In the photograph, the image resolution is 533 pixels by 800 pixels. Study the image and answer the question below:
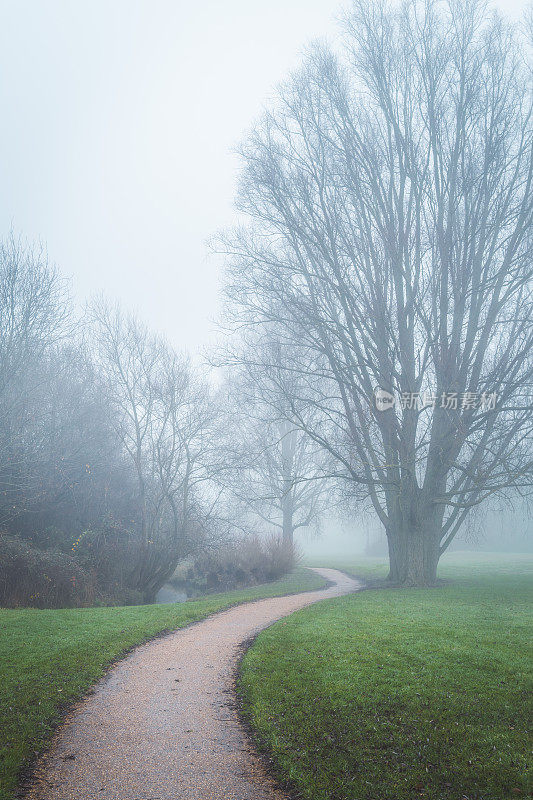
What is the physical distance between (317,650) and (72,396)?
56.4 feet

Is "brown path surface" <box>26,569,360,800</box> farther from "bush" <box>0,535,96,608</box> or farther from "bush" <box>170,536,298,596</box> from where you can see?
"bush" <box>170,536,298,596</box>

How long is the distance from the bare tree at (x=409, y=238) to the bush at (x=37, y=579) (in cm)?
927

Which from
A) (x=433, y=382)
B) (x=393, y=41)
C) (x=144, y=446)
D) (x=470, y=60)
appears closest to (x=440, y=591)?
(x=433, y=382)

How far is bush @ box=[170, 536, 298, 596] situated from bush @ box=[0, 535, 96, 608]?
7.48 metres

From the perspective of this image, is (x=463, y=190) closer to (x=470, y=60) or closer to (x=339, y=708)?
(x=470, y=60)

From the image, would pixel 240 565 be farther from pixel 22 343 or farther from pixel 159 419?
pixel 22 343

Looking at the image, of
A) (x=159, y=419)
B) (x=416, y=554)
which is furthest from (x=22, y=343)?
(x=416, y=554)

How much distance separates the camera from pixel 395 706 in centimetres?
591

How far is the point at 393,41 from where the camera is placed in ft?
58.9

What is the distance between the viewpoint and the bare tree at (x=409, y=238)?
1652 centimetres

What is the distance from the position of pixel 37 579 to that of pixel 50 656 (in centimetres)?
850

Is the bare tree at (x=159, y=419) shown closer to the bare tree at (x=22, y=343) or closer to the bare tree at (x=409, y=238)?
the bare tree at (x=22, y=343)

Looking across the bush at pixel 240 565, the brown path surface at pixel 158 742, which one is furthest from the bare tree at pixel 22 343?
the brown path surface at pixel 158 742

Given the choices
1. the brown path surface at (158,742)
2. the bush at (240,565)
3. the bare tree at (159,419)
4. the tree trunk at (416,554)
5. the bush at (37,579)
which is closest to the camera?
the brown path surface at (158,742)
